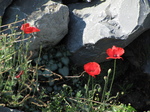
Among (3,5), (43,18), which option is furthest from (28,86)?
(3,5)

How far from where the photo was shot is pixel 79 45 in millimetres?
3770

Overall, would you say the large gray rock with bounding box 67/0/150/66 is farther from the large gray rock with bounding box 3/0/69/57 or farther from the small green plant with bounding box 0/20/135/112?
the small green plant with bounding box 0/20/135/112

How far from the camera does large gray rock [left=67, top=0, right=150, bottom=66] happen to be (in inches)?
140

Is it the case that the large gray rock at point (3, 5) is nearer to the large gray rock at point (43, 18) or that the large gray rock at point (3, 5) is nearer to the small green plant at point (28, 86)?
the large gray rock at point (43, 18)

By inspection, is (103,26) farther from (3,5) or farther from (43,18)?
(3,5)

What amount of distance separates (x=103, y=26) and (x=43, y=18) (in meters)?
0.68

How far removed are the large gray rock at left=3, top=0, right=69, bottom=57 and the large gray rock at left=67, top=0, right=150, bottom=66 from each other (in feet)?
0.69

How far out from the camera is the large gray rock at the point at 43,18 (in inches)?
142

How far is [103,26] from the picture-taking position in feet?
12.0

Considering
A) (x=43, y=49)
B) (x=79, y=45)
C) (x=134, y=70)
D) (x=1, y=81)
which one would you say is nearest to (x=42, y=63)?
(x=43, y=49)

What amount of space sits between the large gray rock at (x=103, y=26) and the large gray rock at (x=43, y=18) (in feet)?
0.69

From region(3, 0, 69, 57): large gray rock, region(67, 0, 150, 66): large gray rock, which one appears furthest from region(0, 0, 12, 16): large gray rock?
region(67, 0, 150, 66): large gray rock

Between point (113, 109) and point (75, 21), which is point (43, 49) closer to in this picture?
point (75, 21)

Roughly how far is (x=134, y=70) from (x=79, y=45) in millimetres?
930
